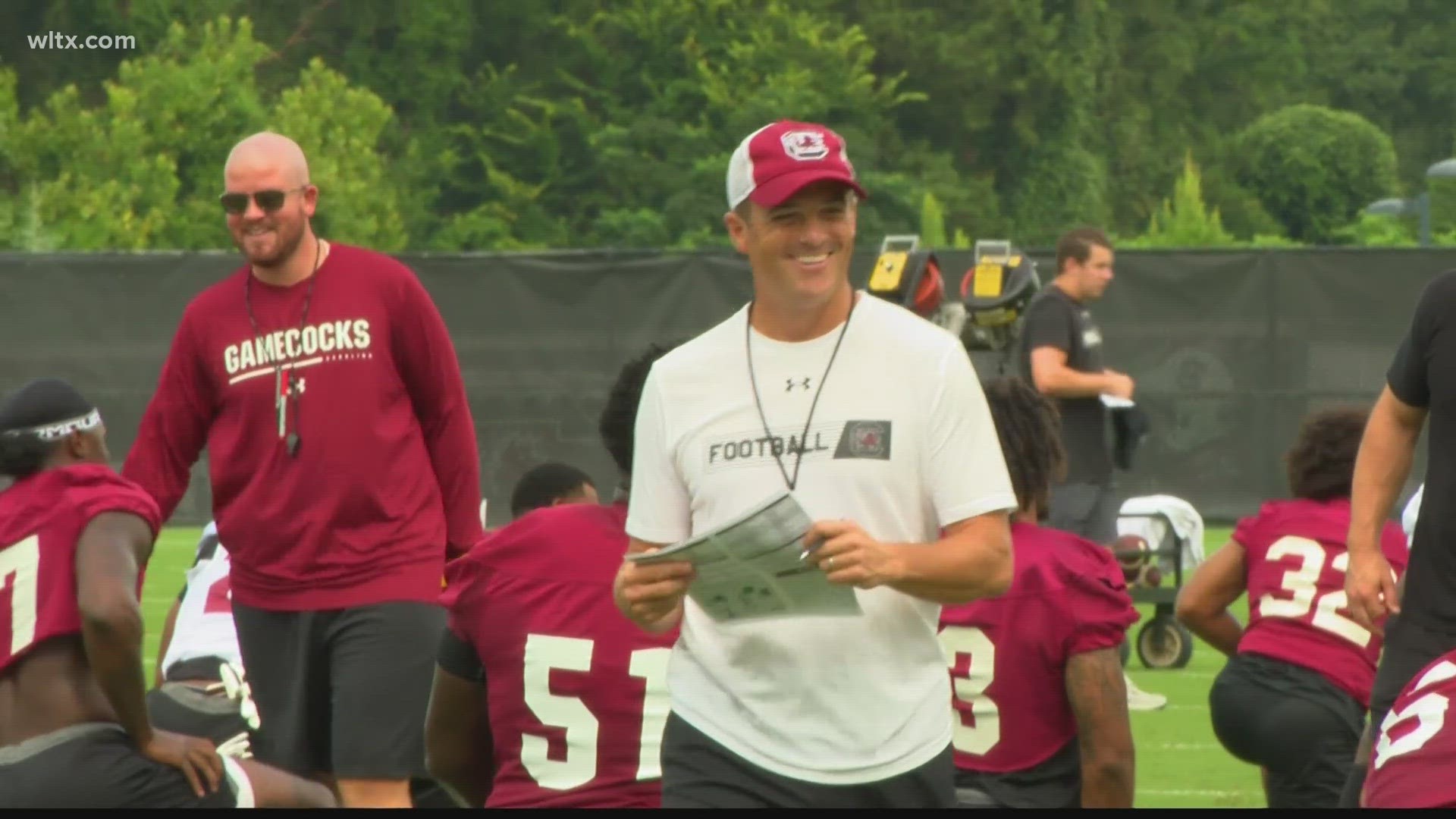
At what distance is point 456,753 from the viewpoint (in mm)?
5113

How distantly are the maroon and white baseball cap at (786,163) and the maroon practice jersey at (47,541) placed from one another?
194 centimetres

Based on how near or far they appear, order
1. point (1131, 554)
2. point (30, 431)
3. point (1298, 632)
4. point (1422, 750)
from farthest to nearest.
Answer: point (1131, 554) < point (1298, 632) < point (30, 431) < point (1422, 750)

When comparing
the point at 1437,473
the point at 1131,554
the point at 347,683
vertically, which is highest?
the point at 1437,473

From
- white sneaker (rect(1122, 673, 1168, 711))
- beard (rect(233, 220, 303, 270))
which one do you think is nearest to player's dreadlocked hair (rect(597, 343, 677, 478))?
beard (rect(233, 220, 303, 270))

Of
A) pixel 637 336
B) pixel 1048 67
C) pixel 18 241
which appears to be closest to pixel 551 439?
pixel 637 336

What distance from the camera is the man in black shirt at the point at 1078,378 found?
1075 cm

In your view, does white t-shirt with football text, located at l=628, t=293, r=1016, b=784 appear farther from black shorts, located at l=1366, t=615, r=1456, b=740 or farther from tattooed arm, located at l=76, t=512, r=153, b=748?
tattooed arm, located at l=76, t=512, r=153, b=748

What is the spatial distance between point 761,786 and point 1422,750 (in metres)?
1.02

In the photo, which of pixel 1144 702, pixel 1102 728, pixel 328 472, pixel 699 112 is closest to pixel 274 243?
pixel 328 472

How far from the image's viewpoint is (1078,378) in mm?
10758

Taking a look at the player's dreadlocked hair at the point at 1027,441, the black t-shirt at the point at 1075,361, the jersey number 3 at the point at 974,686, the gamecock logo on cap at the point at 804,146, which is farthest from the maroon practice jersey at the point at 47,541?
the black t-shirt at the point at 1075,361

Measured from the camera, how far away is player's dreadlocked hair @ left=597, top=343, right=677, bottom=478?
4.94m

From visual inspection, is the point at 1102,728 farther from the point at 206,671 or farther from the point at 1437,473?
the point at 206,671

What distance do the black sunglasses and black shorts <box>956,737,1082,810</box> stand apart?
2.20 metres
